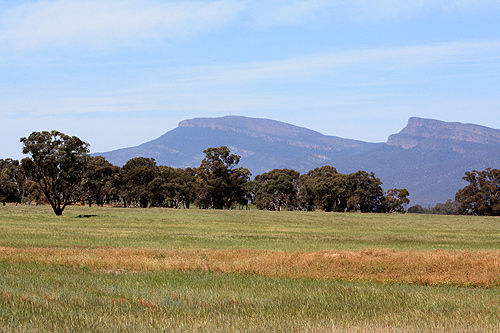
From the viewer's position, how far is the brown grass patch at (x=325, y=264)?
2061 centimetres

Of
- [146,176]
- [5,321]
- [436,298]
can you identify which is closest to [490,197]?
[146,176]

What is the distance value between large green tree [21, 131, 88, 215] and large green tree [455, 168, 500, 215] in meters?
87.2

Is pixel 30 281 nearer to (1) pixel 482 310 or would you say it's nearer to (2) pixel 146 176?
(1) pixel 482 310

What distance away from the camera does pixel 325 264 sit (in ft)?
73.4

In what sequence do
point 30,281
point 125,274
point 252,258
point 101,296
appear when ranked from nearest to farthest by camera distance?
1. point 101,296
2. point 30,281
3. point 125,274
4. point 252,258

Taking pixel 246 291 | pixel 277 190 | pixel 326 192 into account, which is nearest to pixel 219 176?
pixel 277 190

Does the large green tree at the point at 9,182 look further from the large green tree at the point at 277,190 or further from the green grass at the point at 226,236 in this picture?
the green grass at the point at 226,236

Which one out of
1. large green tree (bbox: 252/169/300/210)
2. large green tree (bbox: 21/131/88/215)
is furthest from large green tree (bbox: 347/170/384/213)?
large green tree (bbox: 21/131/88/215)

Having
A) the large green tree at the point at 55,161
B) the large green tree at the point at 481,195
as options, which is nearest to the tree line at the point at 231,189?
the large green tree at the point at 481,195

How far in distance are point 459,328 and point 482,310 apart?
3.07 meters

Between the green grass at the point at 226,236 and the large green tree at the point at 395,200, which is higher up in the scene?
the large green tree at the point at 395,200

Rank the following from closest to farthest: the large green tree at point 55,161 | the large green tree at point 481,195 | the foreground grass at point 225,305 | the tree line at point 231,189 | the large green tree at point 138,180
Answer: the foreground grass at point 225,305 < the large green tree at point 55,161 < the large green tree at point 481,195 < the tree line at point 231,189 < the large green tree at point 138,180

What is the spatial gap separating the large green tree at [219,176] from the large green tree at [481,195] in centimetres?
5160

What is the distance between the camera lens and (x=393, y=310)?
13.1 meters
